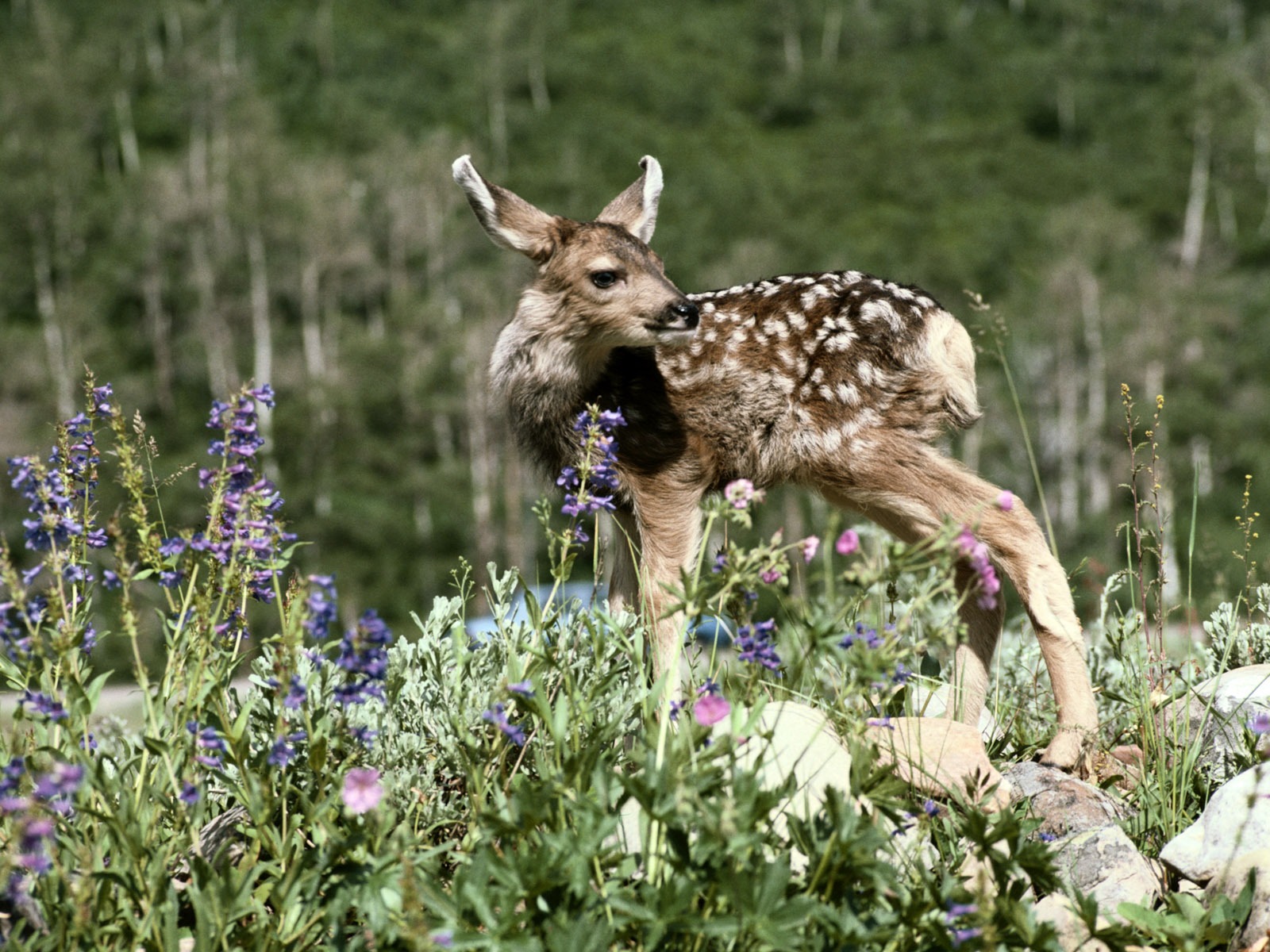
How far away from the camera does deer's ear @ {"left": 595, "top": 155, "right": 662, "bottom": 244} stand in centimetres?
570

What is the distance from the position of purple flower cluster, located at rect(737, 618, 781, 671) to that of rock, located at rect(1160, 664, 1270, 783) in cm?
162

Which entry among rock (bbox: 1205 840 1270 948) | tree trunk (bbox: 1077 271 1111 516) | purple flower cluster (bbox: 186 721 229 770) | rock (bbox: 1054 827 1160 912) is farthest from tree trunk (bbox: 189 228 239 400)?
rock (bbox: 1205 840 1270 948)

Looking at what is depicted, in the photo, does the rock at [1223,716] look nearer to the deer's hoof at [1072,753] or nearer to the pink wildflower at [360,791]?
the deer's hoof at [1072,753]

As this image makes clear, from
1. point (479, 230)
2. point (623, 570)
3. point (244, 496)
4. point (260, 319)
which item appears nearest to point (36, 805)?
point (244, 496)

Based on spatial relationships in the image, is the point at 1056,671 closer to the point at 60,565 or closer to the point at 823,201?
the point at 60,565

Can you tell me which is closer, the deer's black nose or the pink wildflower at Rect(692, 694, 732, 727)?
the pink wildflower at Rect(692, 694, 732, 727)

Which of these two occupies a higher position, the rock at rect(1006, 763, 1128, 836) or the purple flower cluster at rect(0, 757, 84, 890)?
the purple flower cluster at rect(0, 757, 84, 890)

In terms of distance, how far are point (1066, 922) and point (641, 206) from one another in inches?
146

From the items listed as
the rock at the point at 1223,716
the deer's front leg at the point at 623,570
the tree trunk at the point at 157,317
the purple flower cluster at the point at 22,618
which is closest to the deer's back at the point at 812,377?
the deer's front leg at the point at 623,570

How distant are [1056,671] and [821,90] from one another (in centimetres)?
8862

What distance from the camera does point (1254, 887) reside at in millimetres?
3014

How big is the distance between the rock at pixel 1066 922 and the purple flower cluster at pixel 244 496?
6.50 ft

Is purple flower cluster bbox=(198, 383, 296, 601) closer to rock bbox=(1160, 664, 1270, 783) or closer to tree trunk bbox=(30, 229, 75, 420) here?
rock bbox=(1160, 664, 1270, 783)

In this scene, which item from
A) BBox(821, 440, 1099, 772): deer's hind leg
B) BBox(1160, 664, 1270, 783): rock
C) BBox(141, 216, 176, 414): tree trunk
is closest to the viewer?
BBox(1160, 664, 1270, 783): rock
